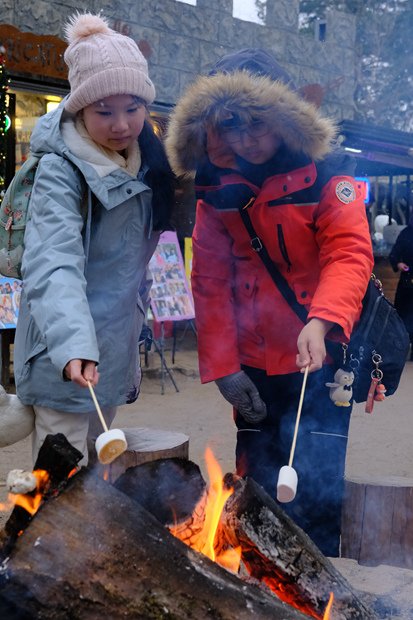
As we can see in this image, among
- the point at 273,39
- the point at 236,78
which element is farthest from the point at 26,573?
the point at 273,39

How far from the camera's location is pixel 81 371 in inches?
89.0

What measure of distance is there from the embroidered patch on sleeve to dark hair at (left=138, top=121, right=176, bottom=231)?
68 centimetres

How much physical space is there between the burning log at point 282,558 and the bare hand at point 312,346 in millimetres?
473

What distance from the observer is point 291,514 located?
11.1 feet

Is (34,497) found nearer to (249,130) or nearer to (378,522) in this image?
(249,130)

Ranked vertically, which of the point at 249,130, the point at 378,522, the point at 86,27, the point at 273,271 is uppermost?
the point at 86,27

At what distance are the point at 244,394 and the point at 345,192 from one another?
982mm

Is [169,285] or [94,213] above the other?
[94,213]

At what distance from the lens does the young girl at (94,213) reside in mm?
2580

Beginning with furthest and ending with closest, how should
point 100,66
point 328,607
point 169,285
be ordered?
point 169,285
point 100,66
point 328,607

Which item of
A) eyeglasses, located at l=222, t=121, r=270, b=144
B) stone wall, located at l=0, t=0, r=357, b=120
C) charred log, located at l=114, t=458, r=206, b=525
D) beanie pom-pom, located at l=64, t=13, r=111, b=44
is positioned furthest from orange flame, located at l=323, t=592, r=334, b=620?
stone wall, located at l=0, t=0, r=357, b=120

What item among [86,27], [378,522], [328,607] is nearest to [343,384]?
[378,522]

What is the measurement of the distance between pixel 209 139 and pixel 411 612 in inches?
79.8

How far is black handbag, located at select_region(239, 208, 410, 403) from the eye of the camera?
10.1 feet
